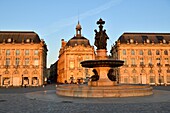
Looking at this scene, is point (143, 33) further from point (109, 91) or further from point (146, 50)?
point (109, 91)

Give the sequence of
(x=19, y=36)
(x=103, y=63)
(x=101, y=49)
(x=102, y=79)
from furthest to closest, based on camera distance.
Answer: (x=19, y=36), (x=101, y=49), (x=102, y=79), (x=103, y=63)

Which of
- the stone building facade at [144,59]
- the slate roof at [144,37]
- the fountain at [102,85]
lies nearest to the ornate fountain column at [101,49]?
the fountain at [102,85]

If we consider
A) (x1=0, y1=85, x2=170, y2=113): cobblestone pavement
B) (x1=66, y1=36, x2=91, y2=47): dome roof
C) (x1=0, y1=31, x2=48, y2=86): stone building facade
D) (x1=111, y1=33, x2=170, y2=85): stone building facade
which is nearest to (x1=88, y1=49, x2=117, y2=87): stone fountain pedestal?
(x1=0, y1=85, x2=170, y2=113): cobblestone pavement

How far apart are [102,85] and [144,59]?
185 ft

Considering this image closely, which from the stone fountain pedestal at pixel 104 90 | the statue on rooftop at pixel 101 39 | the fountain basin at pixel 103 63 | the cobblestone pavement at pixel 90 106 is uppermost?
the statue on rooftop at pixel 101 39

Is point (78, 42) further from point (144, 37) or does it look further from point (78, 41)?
point (144, 37)

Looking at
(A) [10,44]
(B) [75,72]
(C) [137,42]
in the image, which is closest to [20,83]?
(A) [10,44]

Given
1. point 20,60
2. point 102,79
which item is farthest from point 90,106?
point 20,60

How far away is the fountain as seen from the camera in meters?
16.2

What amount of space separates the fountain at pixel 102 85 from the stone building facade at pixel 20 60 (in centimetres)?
4961

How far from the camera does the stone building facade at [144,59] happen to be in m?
72.1

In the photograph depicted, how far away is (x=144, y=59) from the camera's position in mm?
73625

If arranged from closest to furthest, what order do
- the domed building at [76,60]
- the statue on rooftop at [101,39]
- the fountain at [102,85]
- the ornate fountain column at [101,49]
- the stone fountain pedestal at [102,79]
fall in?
the fountain at [102,85], the stone fountain pedestal at [102,79], the ornate fountain column at [101,49], the statue on rooftop at [101,39], the domed building at [76,60]

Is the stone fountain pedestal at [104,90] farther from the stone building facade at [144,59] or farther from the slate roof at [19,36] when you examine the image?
the slate roof at [19,36]
